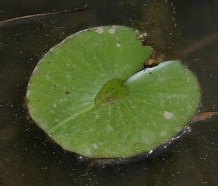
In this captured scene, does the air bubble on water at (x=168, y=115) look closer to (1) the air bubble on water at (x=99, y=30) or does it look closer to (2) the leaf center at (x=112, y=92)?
(2) the leaf center at (x=112, y=92)

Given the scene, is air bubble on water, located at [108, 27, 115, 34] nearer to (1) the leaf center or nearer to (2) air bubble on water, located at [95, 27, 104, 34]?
(2) air bubble on water, located at [95, 27, 104, 34]

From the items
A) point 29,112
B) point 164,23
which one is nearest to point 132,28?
point 164,23

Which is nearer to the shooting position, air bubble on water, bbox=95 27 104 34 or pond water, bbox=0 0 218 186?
→ pond water, bbox=0 0 218 186

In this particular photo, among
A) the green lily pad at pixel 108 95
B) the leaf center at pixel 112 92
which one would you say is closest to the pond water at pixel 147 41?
the green lily pad at pixel 108 95

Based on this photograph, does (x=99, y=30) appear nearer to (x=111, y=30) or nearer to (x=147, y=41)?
(x=111, y=30)

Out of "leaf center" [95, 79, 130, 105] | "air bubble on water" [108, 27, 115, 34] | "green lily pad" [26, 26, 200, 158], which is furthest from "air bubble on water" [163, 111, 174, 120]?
"air bubble on water" [108, 27, 115, 34]

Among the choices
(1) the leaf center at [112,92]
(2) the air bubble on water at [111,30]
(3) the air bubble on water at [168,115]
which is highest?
(2) the air bubble on water at [111,30]

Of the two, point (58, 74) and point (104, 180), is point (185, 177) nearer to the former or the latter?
point (104, 180)

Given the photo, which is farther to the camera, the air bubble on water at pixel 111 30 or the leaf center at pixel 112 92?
the air bubble on water at pixel 111 30

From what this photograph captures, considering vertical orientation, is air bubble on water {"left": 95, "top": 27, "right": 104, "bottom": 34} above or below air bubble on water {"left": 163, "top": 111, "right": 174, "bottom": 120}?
above
